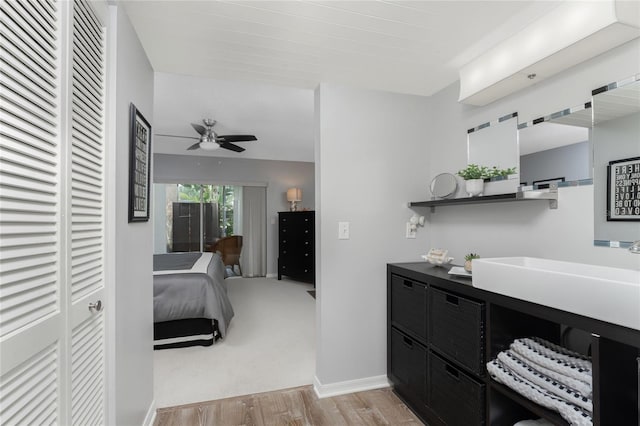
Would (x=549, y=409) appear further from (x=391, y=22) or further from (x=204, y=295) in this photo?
(x=204, y=295)

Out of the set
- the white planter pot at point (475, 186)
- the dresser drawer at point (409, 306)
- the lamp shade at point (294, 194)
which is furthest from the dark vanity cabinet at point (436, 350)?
the lamp shade at point (294, 194)

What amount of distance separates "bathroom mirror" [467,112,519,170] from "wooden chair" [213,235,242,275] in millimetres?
4998

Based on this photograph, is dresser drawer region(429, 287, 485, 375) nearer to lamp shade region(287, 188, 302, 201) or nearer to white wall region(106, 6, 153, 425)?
white wall region(106, 6, 153, 425)

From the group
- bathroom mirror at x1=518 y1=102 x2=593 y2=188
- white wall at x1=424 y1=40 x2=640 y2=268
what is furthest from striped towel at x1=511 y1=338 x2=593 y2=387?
bathroom mirror at x1=518 y1=102 x2=593 y2=188

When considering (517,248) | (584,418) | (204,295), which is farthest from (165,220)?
(584,418)

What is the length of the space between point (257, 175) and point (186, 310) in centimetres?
389

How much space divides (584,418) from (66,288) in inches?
68.9

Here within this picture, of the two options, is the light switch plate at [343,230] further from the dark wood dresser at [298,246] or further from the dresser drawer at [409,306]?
the dark wood dresser at [298,246]

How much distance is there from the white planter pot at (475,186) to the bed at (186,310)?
7.92ft

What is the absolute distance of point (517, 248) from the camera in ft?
5.89

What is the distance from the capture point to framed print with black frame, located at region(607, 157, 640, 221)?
1.28m

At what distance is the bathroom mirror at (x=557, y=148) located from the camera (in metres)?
1.47

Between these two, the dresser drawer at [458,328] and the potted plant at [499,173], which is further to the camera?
the potted plant at [499,173]

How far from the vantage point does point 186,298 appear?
3.00 m
